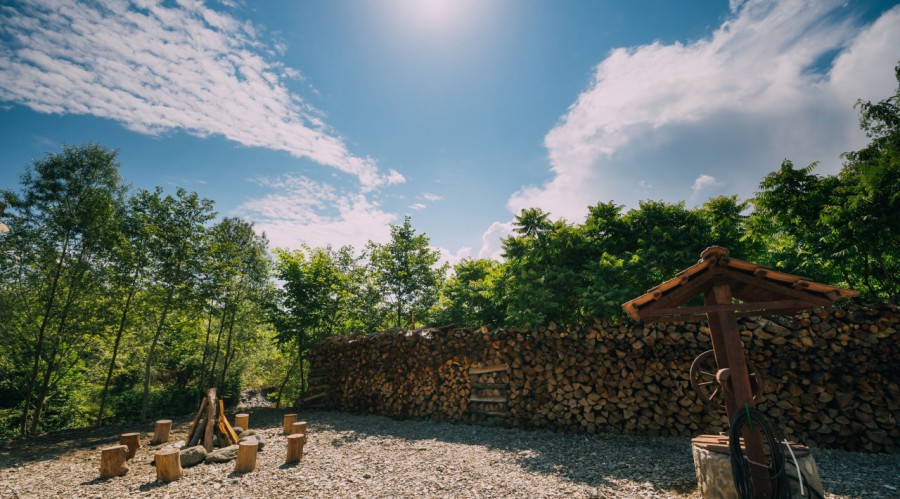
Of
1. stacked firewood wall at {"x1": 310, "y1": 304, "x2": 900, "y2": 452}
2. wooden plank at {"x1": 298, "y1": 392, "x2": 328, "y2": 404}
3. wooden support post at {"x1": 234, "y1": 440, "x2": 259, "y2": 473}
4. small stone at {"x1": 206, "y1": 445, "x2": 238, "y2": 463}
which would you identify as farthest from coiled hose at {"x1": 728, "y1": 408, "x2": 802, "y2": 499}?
wooden plank at {"x1": 298, "y1": 392, "x2": 328, "y2": 404}

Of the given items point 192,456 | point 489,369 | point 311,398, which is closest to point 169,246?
point 311,398

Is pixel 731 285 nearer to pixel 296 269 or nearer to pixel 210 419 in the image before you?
pixel 210 419

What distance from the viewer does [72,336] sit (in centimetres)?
1148

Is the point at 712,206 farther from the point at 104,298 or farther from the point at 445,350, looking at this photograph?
the point at 104,298

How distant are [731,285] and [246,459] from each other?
23.4 feet

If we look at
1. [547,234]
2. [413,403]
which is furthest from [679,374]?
[413,403]

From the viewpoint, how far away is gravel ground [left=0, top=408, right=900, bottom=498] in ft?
13.4

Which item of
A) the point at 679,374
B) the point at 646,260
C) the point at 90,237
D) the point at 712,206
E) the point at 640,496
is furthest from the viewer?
the point at 90,237

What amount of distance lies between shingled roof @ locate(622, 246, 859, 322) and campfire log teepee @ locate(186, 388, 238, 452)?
736cm

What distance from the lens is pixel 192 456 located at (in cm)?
540

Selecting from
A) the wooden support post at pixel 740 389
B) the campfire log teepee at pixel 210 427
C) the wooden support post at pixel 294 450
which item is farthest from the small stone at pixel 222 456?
the wooden support post at pixel 740 389

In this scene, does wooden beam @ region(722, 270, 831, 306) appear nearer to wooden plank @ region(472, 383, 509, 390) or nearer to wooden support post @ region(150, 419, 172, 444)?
wooden plank @ region(472, 383, 509, 390)

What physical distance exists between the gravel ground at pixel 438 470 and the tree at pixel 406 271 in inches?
427

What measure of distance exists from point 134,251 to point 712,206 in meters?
19.2
